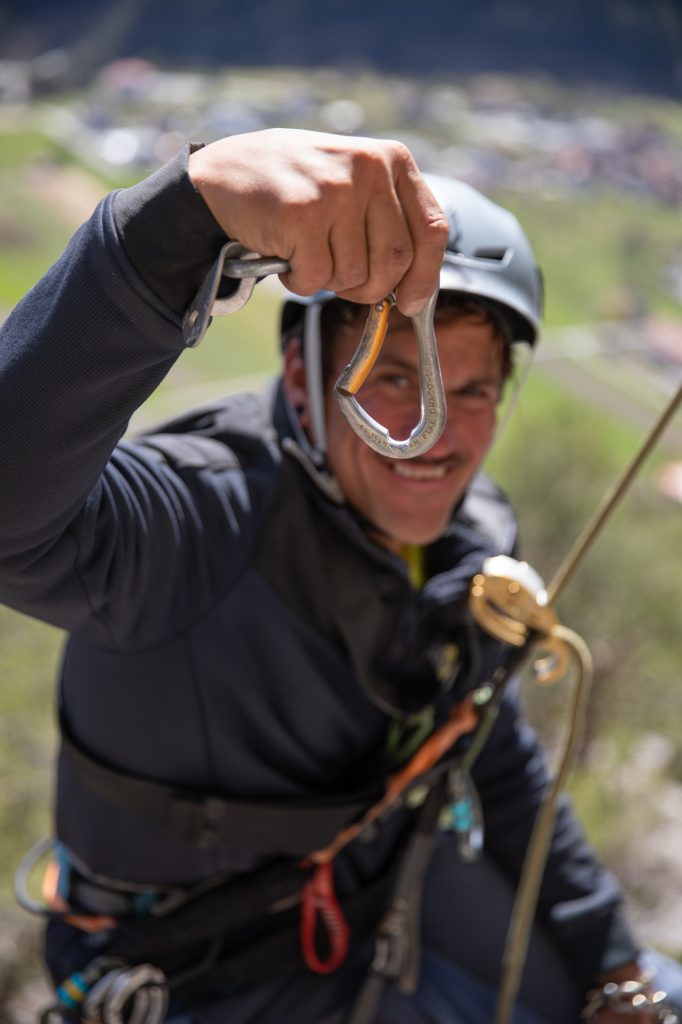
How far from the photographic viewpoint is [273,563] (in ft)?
4.72

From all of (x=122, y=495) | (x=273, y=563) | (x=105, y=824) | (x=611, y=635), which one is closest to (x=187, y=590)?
(x=273, y=563)

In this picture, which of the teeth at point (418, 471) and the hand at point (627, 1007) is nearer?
the teeth at point (418, 471)

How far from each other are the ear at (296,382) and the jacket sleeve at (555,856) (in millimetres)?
672

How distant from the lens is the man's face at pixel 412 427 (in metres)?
1.48

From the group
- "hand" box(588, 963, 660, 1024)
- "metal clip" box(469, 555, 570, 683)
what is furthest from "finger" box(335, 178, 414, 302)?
"hand" box(588, 963, 660, 1024)

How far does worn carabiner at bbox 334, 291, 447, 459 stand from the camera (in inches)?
34.4

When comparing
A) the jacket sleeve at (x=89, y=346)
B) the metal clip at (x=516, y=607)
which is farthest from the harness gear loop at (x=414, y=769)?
the jacket sleeve at (x=89, y=346)

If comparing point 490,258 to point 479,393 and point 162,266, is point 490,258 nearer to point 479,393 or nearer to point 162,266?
point 479,393

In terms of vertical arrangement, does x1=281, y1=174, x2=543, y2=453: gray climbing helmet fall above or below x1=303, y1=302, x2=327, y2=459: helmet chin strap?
above

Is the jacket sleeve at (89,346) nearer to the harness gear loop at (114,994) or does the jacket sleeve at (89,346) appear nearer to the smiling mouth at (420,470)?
the smiling mouth at (420,470)

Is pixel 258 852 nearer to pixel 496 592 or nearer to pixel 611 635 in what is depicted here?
pixel 496 592

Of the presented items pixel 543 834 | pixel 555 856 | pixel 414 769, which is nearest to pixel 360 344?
pixel 414 769

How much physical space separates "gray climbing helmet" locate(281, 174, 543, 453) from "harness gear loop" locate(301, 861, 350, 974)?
0.69 metres

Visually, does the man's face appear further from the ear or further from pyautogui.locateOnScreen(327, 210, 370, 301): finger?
pyautogui.locateOnScreen(327, 210, 370, 301): finger
